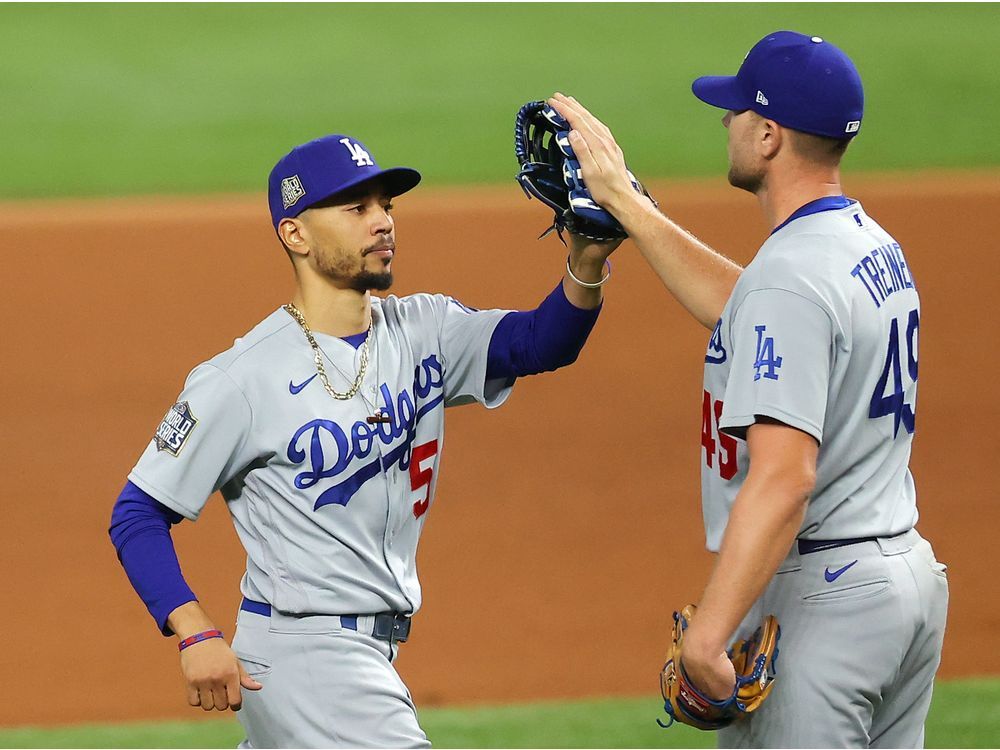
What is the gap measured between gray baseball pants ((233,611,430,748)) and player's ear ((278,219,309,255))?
876 mm

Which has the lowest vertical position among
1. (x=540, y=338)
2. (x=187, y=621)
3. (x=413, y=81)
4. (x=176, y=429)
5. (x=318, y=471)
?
(x=187, y=621)

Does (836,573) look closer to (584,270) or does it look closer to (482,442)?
(584,270)

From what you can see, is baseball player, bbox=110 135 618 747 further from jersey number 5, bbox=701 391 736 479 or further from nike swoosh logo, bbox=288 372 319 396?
jersey number 5, bbox=701 391 736 479

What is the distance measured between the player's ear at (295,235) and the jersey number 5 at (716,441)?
108 cm

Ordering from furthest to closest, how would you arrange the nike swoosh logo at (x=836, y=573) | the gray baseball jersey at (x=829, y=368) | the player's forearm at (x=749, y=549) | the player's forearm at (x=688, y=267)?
the player's forearm at (x=688, y=267) < the nike swoosh logo at (x=836, y=573) < the gray baseball jersey at (x=829, y=368) < the player's forearm at (x=749, y=549)

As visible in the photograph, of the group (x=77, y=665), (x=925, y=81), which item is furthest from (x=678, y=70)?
(x=77, y=665)

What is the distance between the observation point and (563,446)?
7.30 metres

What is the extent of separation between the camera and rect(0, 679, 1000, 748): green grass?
192 inches

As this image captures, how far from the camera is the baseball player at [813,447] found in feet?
8.29

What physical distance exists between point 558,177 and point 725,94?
59 cm

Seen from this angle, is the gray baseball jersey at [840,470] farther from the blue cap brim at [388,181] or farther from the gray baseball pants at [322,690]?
the blue cap brim at [388,181]

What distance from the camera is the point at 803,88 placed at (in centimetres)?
278

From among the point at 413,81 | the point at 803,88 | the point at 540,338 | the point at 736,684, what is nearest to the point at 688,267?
the point at 540,338

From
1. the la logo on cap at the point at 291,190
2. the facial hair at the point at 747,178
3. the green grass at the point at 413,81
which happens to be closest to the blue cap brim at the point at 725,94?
the facial hair at the point at 747,178
